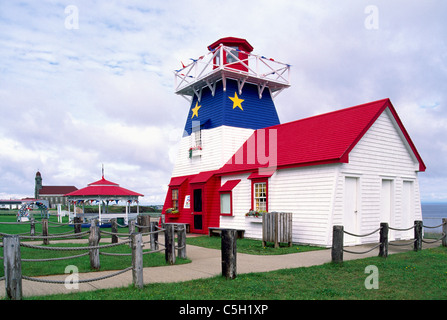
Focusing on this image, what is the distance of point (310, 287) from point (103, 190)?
21054mm

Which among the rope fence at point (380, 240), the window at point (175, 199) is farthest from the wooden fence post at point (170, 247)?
the window at point (175, 199)

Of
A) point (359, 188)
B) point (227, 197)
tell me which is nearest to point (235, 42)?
point (227, 197)

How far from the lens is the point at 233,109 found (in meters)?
22.2

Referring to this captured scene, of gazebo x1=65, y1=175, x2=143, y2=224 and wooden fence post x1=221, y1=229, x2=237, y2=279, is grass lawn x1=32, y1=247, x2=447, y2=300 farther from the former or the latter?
gazebo x1=65, y1=175, x2=143, y2=224

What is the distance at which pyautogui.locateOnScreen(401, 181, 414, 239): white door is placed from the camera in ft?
57.2

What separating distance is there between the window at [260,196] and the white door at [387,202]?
16.4 feet

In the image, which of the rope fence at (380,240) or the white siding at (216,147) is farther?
the white siding at (216,147)

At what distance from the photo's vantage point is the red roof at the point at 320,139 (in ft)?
49.4

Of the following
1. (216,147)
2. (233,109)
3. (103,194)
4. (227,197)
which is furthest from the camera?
(103,194)

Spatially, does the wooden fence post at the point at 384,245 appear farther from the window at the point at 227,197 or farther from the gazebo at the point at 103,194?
the gazebo at the point at 103,194

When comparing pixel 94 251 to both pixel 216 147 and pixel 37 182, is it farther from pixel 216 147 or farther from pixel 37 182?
pixel 37 182

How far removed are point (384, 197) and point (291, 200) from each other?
A: 13.6 ft

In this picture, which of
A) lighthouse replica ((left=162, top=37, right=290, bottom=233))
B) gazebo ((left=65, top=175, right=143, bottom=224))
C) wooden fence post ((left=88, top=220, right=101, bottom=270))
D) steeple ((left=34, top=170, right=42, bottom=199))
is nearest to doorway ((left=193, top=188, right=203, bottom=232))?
lighthouse replica ((left=162, top=37, right=290, bottom=233))
